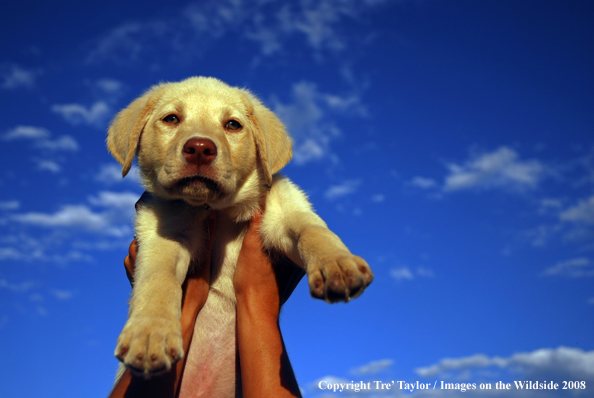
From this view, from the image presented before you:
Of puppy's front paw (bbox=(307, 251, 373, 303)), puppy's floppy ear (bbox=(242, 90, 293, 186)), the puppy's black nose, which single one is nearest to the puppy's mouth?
the puppy's black nose

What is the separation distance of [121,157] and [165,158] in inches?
30.4

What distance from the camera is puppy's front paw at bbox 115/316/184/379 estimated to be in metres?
2.71

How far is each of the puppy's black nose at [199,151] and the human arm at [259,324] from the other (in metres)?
1.01

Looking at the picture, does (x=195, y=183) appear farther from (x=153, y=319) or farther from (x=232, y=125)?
(x=153, y=319)

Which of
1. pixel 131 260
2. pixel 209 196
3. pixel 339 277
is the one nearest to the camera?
pixel 339 277

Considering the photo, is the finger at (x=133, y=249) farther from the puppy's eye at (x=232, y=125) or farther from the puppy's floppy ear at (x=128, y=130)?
the puppy's eye at (x=232, y=125)

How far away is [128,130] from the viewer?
14.5 feet

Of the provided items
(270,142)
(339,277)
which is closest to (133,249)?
(270,142)

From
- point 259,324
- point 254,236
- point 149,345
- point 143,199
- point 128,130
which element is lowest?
point 149,345

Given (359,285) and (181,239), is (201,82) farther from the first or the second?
(359,285)

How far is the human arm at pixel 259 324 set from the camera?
11.9 feet

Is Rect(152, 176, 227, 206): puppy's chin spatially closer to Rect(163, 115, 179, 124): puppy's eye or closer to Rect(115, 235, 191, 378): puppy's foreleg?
Rect(115, 235, 191, 378): puppy's foreleg

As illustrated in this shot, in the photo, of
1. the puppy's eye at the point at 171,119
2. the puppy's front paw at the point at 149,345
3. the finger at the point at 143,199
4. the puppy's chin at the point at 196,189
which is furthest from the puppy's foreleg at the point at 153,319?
the puppy's eye at the point at 171,119

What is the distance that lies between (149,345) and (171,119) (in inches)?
91.2
